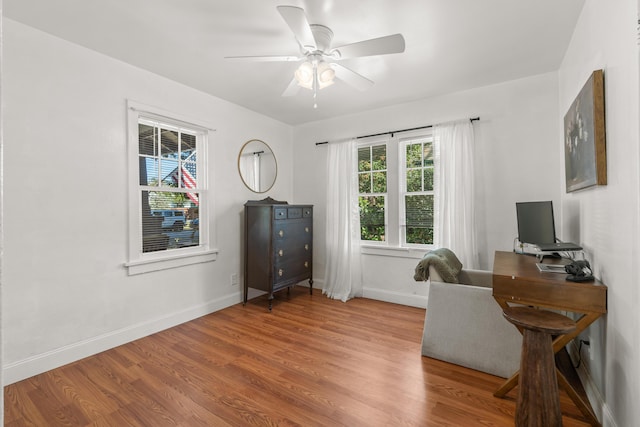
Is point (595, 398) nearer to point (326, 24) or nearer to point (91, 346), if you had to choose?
point (326, 24)

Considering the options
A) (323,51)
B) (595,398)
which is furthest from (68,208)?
(595,398)

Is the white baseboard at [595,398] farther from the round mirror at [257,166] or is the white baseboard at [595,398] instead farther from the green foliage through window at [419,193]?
the round mirror at [257,166]

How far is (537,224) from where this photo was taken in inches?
106

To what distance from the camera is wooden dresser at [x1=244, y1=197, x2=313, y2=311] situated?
381cm

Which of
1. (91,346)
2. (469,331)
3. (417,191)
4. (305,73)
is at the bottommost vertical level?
(91,346)

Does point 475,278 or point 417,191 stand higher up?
point 417,191

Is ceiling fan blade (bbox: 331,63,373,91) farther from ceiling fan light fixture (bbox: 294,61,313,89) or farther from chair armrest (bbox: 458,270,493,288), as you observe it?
chair armrest (bbox: 458,270,493,288)

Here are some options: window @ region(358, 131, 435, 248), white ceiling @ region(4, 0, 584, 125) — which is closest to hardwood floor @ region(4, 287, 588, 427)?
window @ region(358, 131, 435, 248)

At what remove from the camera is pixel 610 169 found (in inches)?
70.1

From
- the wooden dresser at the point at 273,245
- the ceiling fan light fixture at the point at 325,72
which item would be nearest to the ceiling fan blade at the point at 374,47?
the ceiling fan light fixture at the point at 325,72

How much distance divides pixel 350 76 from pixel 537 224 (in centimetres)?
198

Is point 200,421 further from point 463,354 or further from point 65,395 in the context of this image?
point 463,354

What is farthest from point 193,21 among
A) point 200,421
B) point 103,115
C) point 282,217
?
point 200,421

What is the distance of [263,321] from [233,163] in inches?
75.5
